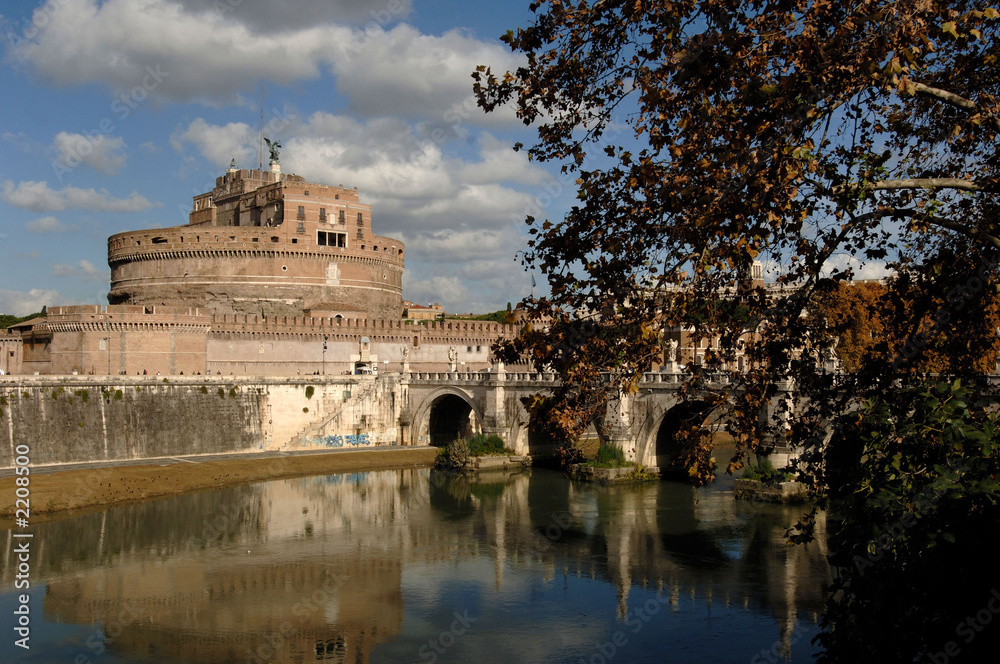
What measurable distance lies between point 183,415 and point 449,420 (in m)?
15.6

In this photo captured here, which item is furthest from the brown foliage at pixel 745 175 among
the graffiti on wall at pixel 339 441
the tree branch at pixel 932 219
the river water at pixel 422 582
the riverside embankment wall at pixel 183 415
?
the graffiti on wall at pixel 339 441

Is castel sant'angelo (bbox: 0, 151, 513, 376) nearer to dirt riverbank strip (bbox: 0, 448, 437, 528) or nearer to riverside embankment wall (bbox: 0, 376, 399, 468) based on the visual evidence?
riverside embankment wall (bbox: 0, 376, 399, 468)

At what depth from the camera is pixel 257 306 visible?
5903 cm

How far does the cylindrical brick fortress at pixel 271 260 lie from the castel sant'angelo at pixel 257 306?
0.07 metres

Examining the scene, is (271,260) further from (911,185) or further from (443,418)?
(911,185)

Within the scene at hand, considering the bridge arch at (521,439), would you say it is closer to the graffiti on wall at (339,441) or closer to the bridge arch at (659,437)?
the bridge arch at (659,437)

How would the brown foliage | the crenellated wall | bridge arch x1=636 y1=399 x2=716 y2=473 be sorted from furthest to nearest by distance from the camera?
the crenellated wall < bridge arch x1=636 y1=399 x2=716 y2=473 < the brown foliage

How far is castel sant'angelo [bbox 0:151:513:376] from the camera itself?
153ft

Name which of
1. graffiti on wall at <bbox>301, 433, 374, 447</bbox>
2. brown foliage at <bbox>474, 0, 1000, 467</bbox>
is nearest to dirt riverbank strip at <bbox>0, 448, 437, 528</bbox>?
graffiti on wall at <bbox>301, 433, 374, 447</bbox>

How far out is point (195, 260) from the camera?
59.5 m

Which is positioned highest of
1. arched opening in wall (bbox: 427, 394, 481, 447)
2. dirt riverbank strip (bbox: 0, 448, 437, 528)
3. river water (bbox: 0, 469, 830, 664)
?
arched opening in wall (bbox: 427, 394, 481, 447)

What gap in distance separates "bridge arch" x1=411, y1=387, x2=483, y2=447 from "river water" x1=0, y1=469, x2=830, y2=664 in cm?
1420

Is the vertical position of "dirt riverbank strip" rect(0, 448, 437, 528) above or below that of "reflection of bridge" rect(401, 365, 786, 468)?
below

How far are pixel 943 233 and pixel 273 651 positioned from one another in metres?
14.4
